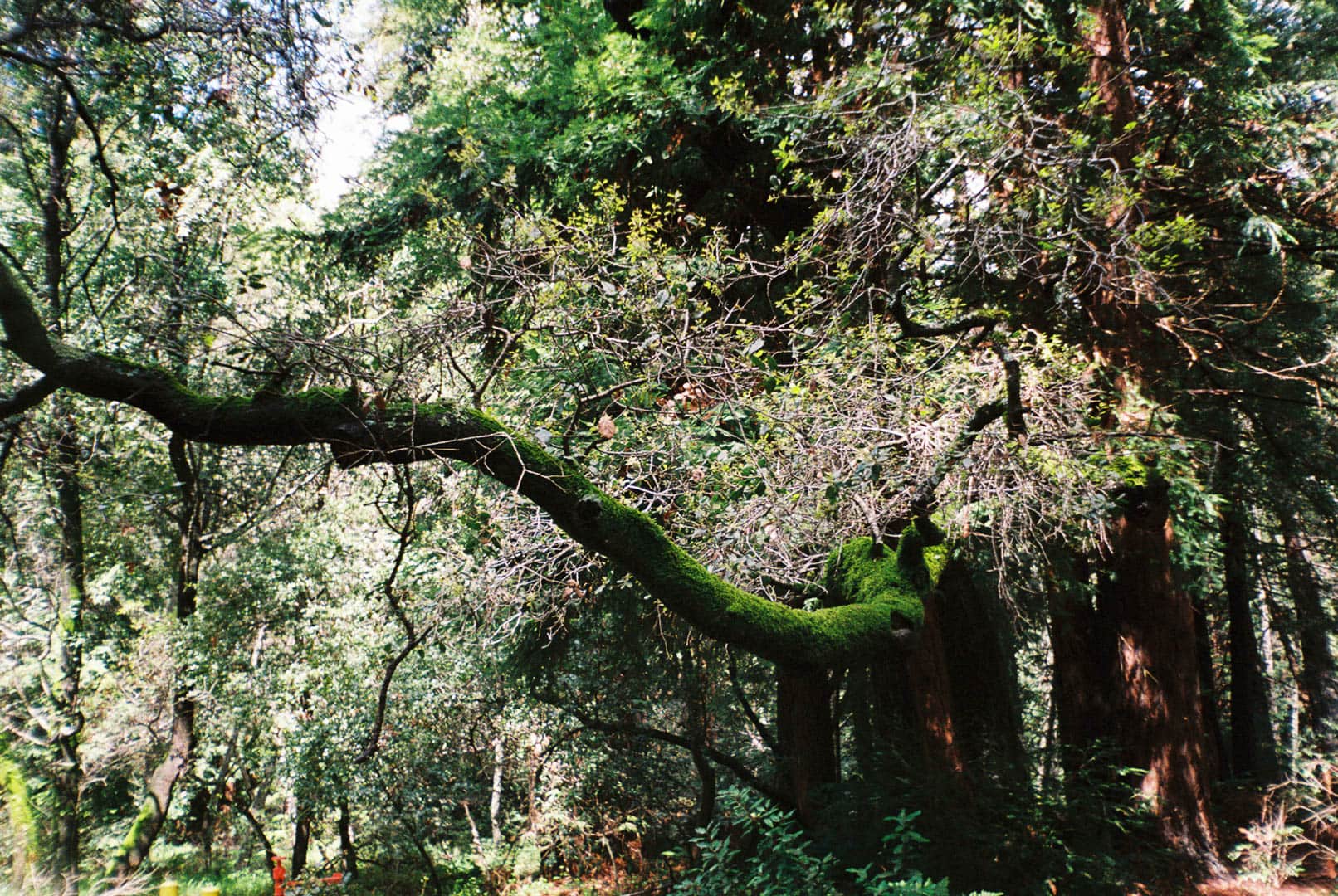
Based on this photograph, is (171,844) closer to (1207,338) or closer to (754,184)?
(754,184)

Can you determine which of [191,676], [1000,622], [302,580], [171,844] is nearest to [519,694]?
[302,580]

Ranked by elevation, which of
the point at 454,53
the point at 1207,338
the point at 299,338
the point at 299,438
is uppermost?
the point at 454,53

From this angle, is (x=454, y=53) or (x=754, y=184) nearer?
(x=754, y=184)

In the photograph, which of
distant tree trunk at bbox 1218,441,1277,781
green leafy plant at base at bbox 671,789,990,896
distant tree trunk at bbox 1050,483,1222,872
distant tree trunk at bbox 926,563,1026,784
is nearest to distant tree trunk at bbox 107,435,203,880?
green leafy plant at base at bbox 671,789,990,896

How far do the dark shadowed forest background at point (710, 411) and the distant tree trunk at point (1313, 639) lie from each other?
61 mm

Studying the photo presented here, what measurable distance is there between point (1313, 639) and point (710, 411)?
9082 mm

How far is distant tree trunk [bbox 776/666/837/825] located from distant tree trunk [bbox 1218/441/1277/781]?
5.03 meters

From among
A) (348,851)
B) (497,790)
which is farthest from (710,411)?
(348,851)

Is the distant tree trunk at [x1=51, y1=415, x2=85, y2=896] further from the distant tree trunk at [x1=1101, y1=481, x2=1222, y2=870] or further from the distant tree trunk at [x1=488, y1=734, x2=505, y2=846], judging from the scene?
the distant tree trunk at [x1=1101, y1=481, x2=1222, y2=870]

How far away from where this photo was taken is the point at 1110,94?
6613 mm

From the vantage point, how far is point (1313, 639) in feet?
32.2

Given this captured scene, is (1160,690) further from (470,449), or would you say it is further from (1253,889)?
(470,449)

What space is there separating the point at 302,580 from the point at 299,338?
8.03 m

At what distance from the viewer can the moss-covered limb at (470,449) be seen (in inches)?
115
